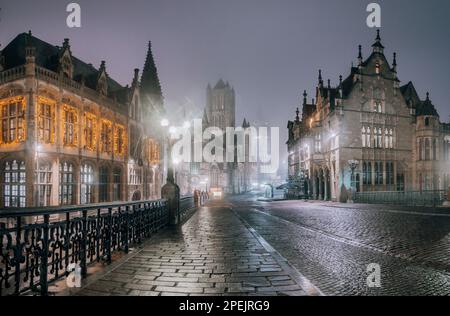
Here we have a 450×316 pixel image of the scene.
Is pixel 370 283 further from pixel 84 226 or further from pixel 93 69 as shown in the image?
pixel 93 69

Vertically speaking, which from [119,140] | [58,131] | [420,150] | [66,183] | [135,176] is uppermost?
[119,140]

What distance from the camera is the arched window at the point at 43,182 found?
1800cm

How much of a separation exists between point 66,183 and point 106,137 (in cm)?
679

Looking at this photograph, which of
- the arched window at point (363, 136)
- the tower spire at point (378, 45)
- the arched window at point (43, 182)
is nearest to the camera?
the arched window at point (43, 182)

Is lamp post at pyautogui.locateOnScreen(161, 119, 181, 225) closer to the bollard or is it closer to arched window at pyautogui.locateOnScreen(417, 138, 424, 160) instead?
the bollard

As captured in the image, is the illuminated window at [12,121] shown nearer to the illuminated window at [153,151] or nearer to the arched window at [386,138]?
the illuminated window at [153,151]

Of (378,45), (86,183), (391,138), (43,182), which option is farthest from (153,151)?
(378,45)

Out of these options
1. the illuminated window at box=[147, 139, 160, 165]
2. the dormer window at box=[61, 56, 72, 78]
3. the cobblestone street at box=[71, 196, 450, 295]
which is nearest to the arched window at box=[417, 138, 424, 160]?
the cobblestone street at box=[71, 196, 450, 295]

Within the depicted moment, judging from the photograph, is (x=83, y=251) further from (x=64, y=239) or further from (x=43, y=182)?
(x=43, y=182)

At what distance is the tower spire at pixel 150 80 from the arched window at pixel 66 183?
22444mm

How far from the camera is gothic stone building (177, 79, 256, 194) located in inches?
2972

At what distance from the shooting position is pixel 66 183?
67.7 ft

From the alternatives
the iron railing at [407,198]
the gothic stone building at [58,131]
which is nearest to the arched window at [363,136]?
the iron railing at [407,198]
